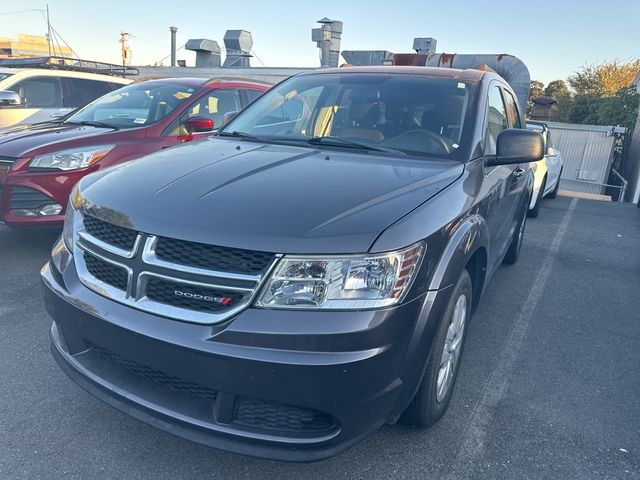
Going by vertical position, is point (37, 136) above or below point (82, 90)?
below

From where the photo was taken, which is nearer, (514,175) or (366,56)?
(514,175)

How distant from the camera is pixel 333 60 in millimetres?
17547

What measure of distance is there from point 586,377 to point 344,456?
1.72 metres

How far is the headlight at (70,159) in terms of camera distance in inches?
167

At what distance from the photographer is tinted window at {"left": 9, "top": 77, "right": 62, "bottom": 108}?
774 centimetres

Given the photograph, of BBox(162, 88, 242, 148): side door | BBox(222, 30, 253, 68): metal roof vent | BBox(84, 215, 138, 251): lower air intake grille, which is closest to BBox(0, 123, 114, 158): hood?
BBox(162, 88, 242, 148): side door

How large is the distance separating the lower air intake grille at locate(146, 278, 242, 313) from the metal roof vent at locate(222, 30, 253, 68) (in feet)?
61.9

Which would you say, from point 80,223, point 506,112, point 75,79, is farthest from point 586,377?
A: point 75,79

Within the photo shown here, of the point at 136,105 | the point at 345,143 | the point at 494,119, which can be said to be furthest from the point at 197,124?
the point at 494,119

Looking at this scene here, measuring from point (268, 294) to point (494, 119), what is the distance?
2299mm

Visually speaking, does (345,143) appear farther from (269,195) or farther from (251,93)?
(251,93)

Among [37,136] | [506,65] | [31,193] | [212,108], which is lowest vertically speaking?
[31,193]

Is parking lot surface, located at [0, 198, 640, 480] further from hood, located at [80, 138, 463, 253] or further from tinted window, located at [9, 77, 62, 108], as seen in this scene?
tinted window, located at [9, 77, 62, 108]

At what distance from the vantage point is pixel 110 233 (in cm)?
205
